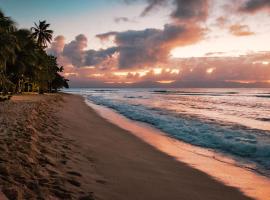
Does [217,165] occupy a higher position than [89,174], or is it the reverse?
[89,174]

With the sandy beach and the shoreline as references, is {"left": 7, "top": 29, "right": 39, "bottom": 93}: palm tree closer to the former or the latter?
the shoreline

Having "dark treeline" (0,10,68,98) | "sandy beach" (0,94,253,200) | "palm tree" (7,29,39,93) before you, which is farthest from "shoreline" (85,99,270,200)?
"palm tree" (7,29,39,93)

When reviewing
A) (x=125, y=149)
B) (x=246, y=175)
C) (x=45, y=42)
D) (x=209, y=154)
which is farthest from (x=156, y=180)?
(x=45, y=42)

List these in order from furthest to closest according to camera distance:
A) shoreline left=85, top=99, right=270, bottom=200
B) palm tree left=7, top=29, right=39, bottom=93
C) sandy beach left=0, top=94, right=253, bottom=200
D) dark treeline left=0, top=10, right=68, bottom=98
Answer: palm tree left=7, top=29, right=39, bottom=93 → dark treeline left=0, top=10, right=68, bottom=98 → shoreline left=85, top=99, right=270, bottom=200 → sandy beach left=0, top=94, right=253, bottom=200

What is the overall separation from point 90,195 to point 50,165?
181 centimetres

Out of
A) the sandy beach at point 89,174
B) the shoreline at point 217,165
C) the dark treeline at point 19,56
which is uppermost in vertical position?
the dark treeline at point 19,56

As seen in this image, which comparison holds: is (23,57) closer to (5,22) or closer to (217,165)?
(5,22)

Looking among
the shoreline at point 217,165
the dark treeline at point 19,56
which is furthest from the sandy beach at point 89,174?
the dark treeline at point 19,56

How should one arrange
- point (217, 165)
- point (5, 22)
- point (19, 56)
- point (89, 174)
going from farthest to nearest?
point (19, 56) < point (5, 22) < point (217, 165) < point (89, 174)

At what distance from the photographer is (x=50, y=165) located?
22.3 ft

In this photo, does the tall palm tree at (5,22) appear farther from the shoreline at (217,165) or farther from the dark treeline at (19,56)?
the shoreline at (217,165)

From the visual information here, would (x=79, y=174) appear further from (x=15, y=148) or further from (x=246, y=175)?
(x=246, y=175)

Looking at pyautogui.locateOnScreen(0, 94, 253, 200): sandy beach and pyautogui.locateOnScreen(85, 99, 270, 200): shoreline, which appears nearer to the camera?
pyautogui.locateOnScreen(0, 94, 253, 200): sandy beach

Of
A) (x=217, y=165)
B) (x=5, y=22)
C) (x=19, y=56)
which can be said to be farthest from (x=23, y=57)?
(x=217, y=165)
